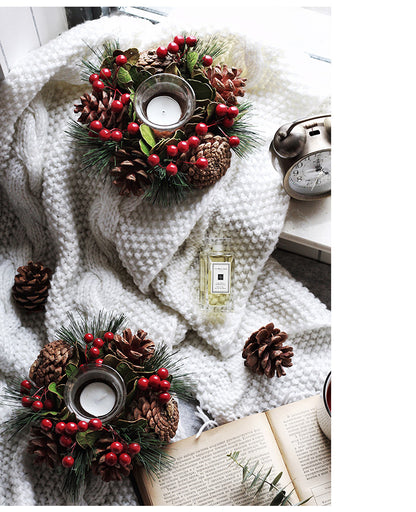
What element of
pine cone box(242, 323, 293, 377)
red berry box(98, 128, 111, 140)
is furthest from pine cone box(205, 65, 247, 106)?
pine cone box(242, 323, 293, 377)

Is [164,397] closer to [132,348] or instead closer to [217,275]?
[132,348]

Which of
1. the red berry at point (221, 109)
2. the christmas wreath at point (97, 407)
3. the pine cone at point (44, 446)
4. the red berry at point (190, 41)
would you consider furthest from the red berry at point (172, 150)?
the pine cone at point (44, 446)

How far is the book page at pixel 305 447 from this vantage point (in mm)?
988

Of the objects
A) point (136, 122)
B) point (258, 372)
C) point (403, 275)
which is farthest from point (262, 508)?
point (136, 122)

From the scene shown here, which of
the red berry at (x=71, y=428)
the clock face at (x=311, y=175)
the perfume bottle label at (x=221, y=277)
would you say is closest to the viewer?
the red berry at (x=71, y=428)

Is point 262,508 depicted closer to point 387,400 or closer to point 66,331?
point 387,400

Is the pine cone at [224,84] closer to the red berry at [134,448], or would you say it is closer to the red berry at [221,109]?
the red berry at [221,109]

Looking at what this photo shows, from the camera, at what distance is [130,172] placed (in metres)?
0.95

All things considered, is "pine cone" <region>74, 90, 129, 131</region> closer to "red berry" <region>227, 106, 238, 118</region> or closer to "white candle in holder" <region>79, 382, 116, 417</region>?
"red berry" <region>227, 106, 238, 118</region>

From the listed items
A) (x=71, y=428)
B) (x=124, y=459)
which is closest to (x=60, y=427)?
(x=71, y=428)

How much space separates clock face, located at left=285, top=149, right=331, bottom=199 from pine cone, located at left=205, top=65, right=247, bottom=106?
0.57 feet

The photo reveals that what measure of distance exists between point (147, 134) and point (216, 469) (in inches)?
25.3

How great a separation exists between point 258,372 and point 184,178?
42cm

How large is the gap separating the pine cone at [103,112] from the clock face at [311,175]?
0.33 m
